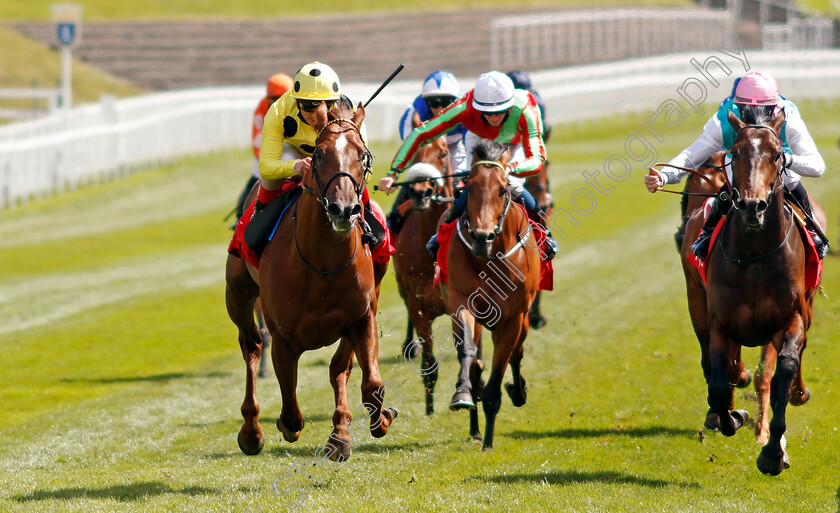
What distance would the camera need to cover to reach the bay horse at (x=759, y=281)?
6527mm

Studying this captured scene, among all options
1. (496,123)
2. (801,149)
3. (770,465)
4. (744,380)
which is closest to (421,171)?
(496,123)

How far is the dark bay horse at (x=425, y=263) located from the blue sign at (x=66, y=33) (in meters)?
21.8

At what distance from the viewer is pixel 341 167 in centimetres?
629

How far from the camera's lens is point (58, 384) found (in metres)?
11.2

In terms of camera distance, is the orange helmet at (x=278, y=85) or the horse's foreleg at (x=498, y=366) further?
the orange helmet at (x=278, y=85)

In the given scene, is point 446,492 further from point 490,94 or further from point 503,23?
point 503,23

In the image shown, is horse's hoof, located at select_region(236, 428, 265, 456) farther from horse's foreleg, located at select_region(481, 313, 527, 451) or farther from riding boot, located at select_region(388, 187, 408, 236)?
riding boot, located at select_region(388, 187, 408, 236)

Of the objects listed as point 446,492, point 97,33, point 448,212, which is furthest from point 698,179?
point 97,33

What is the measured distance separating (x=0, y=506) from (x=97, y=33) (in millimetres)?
37478

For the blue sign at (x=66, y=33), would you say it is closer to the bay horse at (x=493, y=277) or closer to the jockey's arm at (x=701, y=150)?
the bay horse at (x=493, y=277)

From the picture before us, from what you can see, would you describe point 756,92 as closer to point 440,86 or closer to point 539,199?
point 440,86

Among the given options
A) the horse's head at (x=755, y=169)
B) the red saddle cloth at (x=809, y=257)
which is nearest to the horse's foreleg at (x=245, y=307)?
the red saddle cloth at (x=809, y=257)

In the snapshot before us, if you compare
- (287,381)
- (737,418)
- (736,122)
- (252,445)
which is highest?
A: (736,122)

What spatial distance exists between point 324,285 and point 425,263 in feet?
8.96
